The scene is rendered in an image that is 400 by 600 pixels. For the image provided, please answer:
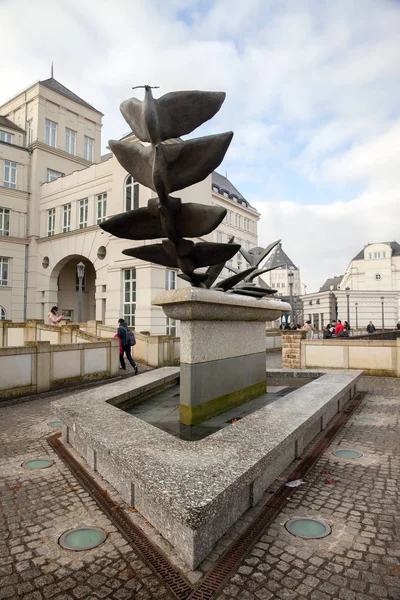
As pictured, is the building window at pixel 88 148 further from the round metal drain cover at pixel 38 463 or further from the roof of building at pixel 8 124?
the round metal drain cover at pixel 38 463

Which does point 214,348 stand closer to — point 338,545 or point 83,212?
point 338,545

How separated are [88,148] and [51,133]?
3700 mm

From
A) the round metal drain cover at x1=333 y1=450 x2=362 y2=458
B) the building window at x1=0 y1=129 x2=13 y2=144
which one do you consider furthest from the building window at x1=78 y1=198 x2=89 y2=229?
the round metal drain cover at x1=333 y1=450 x2=362 y2=458

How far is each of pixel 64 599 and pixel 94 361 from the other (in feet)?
33.1

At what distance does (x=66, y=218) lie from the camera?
29.0 meters

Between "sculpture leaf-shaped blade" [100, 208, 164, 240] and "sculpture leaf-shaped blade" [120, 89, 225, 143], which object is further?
"sculpture leaf-shaped blade" [100, 208, 164, 240]

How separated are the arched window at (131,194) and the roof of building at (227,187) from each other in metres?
28.1

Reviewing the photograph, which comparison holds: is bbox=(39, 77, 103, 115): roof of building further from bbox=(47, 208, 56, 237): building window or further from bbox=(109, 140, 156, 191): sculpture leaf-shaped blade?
bbox=(109, 140, 156, 191): sculpture leaf-shaped blade

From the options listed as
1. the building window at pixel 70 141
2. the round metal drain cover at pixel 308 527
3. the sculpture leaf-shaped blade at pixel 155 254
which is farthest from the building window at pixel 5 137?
the round metal drain cover at pixel 308 527

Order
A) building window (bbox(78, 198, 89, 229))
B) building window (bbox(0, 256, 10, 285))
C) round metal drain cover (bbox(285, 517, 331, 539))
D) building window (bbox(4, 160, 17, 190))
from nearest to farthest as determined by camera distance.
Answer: round metal drain cover (bbox(285, 517, 331, 539)) < building window (bbox(78, 198, 89, 229)) < building window (bbox(0, 256, 10, 285)) < building window (bbox(4, 160, 17, 190))

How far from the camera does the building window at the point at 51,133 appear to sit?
31.7 meters

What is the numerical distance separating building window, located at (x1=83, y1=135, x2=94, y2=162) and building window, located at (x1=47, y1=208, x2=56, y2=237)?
7.39m

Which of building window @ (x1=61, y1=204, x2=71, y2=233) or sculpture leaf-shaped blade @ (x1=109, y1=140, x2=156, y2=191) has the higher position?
building window @ (x1=61, y1=204, x2=71, y2=233)

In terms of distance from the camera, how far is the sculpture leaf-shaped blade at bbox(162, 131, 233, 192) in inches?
202
